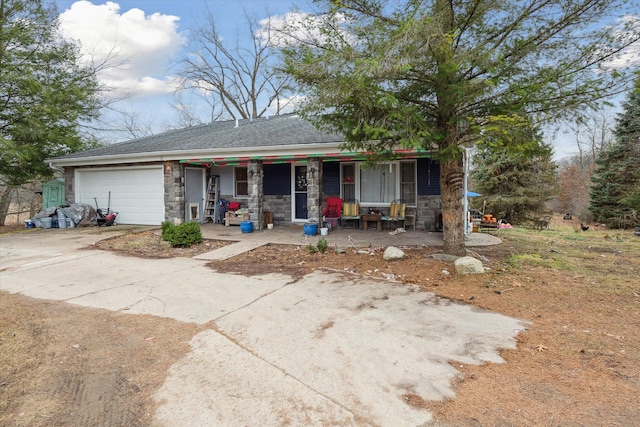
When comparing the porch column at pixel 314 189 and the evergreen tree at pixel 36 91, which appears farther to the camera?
the evergreen tree at pixel 36 91

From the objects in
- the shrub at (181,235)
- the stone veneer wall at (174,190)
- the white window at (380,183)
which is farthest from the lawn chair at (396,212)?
the stone veneer wall at (174,190)

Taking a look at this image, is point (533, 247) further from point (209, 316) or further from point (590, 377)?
point (209, 316)

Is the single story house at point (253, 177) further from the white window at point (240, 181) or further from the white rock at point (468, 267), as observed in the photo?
the white rock at point (468, 267)

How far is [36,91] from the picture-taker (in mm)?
10953

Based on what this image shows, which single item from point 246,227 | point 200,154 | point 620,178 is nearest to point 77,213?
point 200,154

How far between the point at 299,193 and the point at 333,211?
1381 millimetres

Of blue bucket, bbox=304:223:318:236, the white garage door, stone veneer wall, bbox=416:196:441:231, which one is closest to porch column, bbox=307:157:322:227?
blue bucket, bbox=304:223:318:236

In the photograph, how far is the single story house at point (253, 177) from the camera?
31.4 feet

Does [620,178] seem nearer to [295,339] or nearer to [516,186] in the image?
[516,186]

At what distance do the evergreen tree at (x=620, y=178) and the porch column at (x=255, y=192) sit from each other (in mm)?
15112

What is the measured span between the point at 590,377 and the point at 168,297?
176 inches

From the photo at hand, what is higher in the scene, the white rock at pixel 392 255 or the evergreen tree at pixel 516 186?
the evergreen tree at pixel 516 186

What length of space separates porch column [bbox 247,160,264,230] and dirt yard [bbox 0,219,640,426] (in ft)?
15.8

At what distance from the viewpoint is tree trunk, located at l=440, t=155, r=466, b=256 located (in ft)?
20.1
